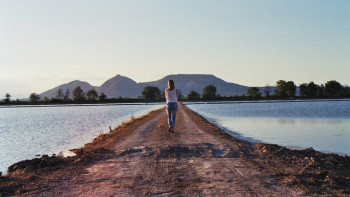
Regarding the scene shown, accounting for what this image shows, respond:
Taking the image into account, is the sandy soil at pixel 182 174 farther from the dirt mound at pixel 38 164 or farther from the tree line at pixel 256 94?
the tree line at pixel 256 94

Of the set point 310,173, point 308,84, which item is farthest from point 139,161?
point 308,84

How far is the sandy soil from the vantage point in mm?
6559

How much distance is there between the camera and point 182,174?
7.84 metres

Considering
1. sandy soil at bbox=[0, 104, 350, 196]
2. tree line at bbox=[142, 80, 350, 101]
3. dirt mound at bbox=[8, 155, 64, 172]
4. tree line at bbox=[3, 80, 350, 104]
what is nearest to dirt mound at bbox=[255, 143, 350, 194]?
sandy soil at bbox=[0, 104, 350, 196]

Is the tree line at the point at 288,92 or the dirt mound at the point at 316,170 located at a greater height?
the tree line at the point at 288,92

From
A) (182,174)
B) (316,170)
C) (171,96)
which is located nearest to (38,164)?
(182,174)

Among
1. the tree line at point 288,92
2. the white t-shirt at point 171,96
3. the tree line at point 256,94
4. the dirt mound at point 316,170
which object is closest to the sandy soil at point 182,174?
the dirt mound at point 316,170

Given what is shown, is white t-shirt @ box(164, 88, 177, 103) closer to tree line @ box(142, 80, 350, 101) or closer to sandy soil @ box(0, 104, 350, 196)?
sandy soil @ box(0, 104, 350, 196)

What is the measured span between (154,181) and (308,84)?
593ft

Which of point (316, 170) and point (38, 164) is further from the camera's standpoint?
point (38, 164)

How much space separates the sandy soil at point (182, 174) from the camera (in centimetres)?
656

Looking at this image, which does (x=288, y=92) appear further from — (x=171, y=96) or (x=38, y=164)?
(x=38, y=164)

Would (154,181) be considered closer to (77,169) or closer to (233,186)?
(233,186)

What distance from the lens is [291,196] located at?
6047 mm
